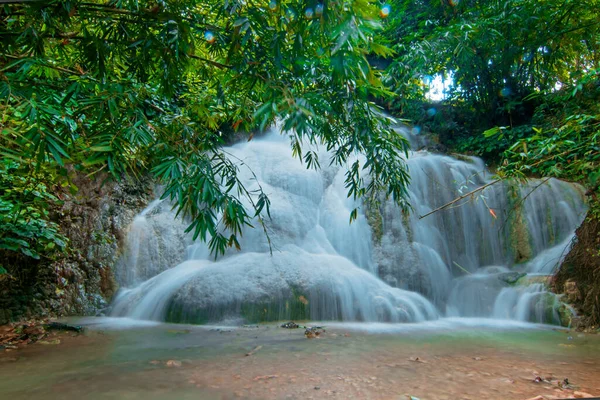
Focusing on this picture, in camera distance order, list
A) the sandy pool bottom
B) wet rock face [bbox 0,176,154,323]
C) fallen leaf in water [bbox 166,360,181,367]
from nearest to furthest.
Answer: the sandy pool bottom, fallen leaf in water [bbox 166,360,181,367], wet rock face [bbox 0,176,154,323]

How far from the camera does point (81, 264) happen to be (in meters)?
5.44

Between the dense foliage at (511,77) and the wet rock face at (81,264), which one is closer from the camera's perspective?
the dense foliage at (511,77)

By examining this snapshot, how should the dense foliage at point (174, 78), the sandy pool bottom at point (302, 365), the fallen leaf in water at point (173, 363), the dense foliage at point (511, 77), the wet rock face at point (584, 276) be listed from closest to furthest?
the dense foliage at point (174, 78)
the sandy pool bottom at point (302, 365)
the fallen leaf in water at point (173, 363)
the dense foliage at point (511, 77)
the wet rock face at point (584, 276)

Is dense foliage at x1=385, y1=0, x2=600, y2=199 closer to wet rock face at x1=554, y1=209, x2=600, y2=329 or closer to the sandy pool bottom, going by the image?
wet rock face at x1=554, y1=209, x2=600, y2=329

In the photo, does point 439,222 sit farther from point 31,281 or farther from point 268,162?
point 31,281

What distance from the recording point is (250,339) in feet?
11.8

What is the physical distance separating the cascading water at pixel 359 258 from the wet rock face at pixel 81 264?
246mm

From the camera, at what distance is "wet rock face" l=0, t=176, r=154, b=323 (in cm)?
465

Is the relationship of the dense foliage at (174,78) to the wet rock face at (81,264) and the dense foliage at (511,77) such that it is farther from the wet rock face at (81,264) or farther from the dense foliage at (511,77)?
the wet rock face at (81,264)

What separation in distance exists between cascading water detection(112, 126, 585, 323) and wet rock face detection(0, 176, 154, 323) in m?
0.25

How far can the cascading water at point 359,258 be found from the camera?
477 cm

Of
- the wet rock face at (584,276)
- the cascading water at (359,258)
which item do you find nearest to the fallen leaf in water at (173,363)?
the cascading water at (359,258)

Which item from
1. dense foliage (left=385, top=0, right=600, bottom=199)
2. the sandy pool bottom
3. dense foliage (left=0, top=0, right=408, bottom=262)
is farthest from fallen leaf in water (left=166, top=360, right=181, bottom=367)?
dense foliage (left=385, top=0, right=600, bottom=199)

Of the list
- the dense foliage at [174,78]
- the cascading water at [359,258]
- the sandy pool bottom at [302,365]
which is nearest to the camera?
the dense foliage at [174,78]
